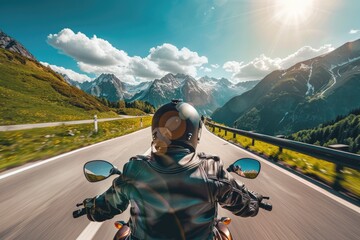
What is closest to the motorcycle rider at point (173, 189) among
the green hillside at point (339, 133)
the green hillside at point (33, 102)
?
the green hillside at point (33, 102)

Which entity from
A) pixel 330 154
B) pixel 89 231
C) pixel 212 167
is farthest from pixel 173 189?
pixel 330 154

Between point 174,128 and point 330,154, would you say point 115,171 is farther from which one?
point 330,154

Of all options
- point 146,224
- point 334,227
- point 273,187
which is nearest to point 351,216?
point 334,227

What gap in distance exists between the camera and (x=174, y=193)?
1.58 m

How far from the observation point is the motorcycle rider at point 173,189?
1.59 m

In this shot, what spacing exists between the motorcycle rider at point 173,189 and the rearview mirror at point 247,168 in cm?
15

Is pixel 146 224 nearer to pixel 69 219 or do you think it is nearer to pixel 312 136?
pixel 69 219

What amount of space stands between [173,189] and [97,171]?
79 cm

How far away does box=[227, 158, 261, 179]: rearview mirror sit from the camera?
2.01m

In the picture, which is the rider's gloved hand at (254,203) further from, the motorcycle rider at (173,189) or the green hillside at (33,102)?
the green hillside at (33,102)

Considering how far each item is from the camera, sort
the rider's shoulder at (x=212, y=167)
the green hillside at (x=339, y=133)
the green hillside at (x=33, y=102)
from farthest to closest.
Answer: the green hillside at (x=339, y=133), the green hillside at (x=33, y=102), the rider's shoulder at (x=212, y=167)

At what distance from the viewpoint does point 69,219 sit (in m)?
3.66

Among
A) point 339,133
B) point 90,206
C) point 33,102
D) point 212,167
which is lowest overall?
point 339,133

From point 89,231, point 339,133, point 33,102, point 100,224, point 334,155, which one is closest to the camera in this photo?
point 89,231
